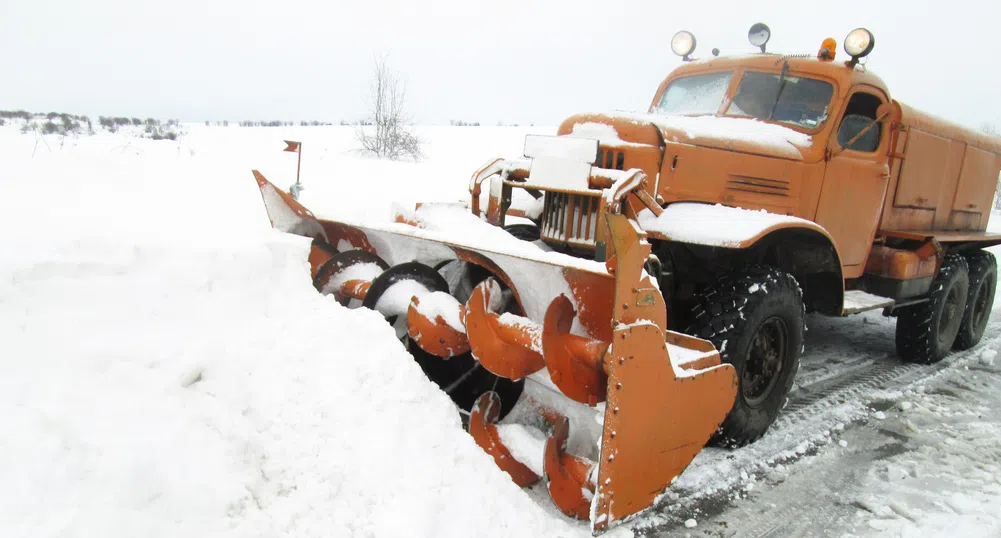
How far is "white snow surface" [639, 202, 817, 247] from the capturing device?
10.7ft

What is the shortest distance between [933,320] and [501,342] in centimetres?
475

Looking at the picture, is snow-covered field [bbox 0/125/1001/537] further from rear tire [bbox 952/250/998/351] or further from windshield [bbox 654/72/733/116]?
rear tire [bbox 952/250/998/351]

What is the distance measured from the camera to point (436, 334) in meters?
3.11

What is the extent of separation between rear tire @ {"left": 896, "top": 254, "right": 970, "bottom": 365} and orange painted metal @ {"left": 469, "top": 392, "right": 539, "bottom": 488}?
448 centimetres

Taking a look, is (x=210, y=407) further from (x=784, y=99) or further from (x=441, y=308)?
(x=784, y=99)

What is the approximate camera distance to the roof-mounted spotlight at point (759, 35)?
16.7ft

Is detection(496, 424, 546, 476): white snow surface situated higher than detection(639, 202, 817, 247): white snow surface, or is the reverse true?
detection(639, 202, 817, 247): white snow surface

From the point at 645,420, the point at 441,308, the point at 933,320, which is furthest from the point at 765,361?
the point at 933,320

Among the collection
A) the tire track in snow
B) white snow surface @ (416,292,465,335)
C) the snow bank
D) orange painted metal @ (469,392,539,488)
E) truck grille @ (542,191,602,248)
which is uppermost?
truck grille @ (542,191,602,248)

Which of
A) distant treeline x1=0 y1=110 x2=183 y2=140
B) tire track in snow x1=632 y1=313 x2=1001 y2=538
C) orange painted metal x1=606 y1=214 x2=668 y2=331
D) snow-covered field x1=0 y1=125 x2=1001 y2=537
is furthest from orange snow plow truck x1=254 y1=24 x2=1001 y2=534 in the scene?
distant treeline x1=0 y1=110 x2=183 y2=140

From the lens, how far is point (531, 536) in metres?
2.43

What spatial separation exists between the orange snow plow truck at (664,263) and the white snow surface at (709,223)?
2 centimetres

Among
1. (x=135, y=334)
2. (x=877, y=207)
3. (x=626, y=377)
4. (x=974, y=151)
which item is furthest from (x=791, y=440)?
(x=974, y=151)

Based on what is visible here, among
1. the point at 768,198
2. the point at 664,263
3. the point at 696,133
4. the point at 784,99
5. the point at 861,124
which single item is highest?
the point at 784,99
